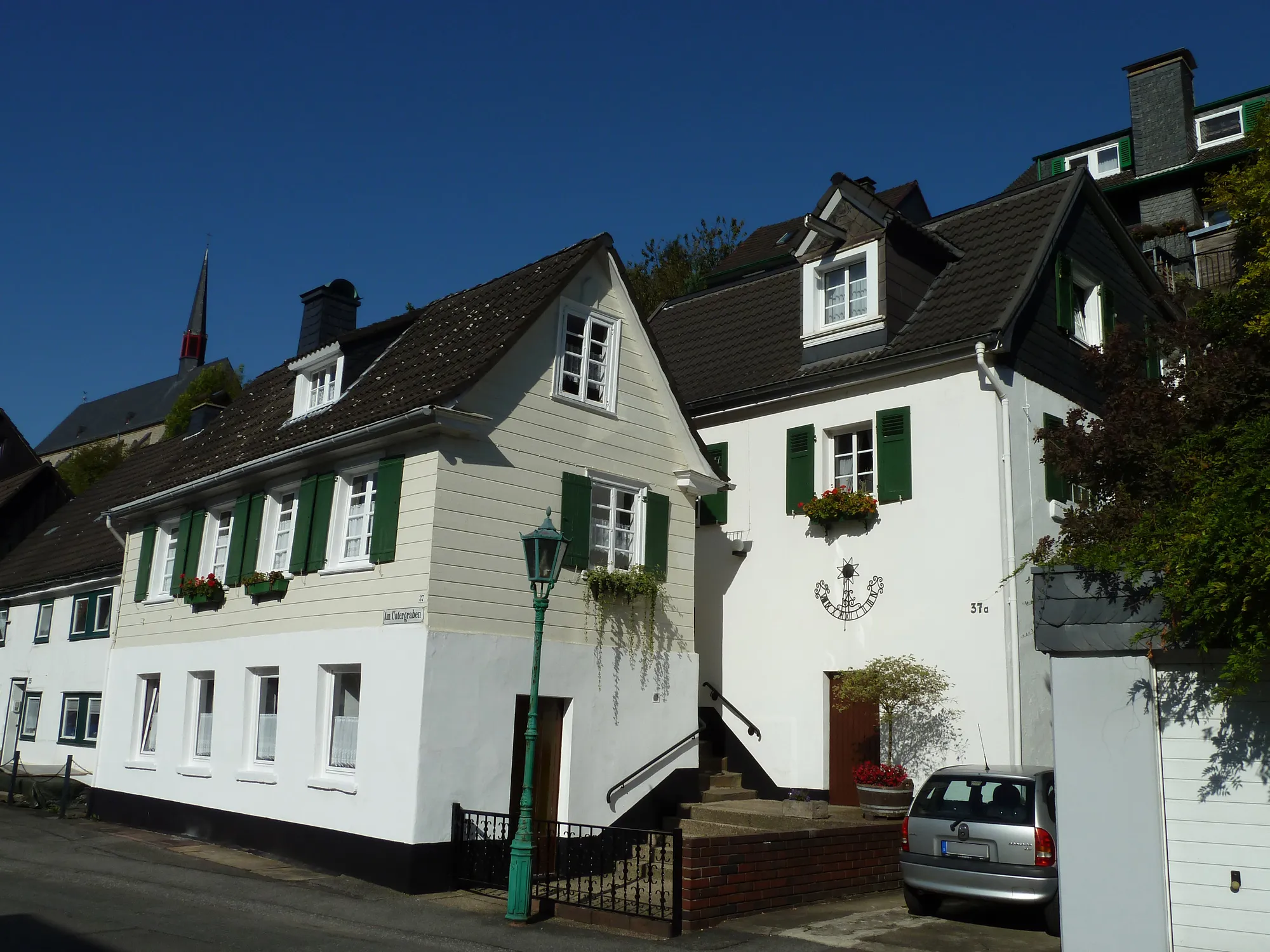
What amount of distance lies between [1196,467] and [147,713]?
16.9 meters

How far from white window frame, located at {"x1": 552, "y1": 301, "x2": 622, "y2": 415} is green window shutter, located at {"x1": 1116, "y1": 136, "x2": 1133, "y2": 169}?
28095 millimetres

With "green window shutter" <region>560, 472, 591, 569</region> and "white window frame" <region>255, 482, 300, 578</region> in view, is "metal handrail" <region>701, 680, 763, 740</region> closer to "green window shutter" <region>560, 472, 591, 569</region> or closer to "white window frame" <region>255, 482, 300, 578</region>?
"green window shutter" <region>560, 472, 591, 569</region>

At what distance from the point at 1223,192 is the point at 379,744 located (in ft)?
40.1

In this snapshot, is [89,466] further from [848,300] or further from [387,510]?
[848,300]

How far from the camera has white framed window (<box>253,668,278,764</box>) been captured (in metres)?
16.1

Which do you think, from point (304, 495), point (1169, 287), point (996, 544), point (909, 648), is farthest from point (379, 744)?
point (1169, 287)

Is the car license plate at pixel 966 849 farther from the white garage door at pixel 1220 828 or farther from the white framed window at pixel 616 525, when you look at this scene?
the white framed window at pixel 616 525

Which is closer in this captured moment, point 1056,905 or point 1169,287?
point 1056,905

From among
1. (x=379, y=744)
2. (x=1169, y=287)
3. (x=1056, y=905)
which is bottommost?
(x=1056, y=905)

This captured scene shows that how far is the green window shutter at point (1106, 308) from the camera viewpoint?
1911cm

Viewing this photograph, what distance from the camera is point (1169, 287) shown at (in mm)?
23141

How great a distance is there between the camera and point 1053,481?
1644cm

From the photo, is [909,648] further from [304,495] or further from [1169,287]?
[1169,287]

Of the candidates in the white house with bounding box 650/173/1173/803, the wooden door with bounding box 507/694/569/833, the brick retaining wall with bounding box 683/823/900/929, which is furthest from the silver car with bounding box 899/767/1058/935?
the wooden door with bounding box 507/694/569/833
